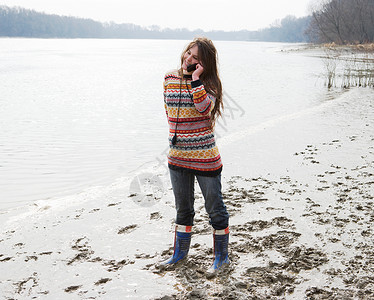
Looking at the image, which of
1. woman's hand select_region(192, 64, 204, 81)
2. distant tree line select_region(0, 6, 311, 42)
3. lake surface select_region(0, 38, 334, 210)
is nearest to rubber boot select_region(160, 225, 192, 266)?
woman's hand select_region(192, 64, 204, 81)

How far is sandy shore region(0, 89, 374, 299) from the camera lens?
8.80 ft

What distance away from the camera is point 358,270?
280 cm

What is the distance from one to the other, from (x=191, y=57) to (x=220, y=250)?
1410 millimetres

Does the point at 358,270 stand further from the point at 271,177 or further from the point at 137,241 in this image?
the point at 271,177

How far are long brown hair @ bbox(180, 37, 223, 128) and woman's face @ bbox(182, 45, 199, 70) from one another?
15 mm

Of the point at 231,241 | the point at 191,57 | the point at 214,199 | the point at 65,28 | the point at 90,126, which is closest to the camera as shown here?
the point at 191,57

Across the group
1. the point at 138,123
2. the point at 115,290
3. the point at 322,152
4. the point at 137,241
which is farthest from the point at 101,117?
the point at 115,290

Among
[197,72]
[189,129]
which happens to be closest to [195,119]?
[189,129]

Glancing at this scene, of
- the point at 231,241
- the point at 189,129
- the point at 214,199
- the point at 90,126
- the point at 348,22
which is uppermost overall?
the point at 348,22

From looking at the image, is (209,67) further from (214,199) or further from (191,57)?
(214,199)

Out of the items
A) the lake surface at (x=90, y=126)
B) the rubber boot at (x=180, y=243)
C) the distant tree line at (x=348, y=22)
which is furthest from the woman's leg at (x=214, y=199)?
the distant tree line at (x=348, y=22)

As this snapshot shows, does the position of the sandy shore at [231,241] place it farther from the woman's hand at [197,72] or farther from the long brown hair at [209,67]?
the woman's hand at [197,72]

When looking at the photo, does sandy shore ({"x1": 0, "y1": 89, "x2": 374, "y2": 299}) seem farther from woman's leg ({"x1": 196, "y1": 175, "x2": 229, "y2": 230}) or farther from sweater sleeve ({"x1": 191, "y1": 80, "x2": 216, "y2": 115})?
sweater sleeve ({"x1": 191, "y1": 80, "x2": 216, "y2": 115})

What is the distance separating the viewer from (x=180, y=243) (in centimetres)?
291
